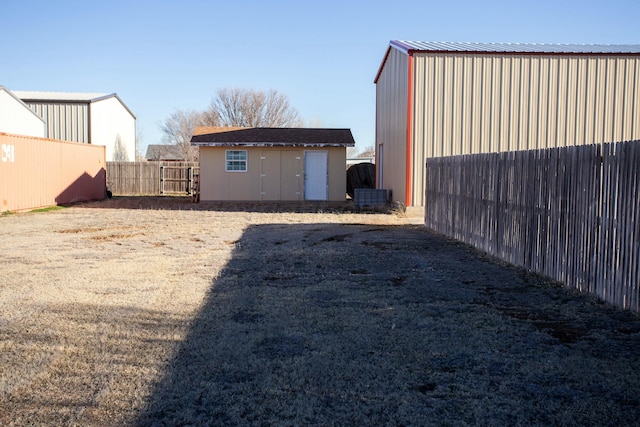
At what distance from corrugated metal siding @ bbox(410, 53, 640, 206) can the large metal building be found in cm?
3

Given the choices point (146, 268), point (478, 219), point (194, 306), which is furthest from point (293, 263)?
point (478, 219)

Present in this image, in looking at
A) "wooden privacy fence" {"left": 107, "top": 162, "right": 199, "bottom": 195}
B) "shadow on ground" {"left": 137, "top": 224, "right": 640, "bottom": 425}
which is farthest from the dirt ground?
"wooden privacy fence" {"left": 107, "top": 162, "right": 199, "bottom": 195}

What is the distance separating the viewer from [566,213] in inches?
276

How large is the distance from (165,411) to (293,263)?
5222mm

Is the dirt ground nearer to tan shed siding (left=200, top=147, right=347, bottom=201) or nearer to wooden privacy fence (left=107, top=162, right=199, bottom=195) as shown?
tan shed siding (left=200, top=147, right=347, bottom=201)

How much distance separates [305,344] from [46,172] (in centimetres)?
1859

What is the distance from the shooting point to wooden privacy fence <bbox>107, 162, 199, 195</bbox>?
1208 inches

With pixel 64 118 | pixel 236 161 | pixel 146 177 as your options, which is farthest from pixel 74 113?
pixel 236 161

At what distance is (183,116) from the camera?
194 ft

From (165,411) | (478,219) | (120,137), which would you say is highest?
(120,137)

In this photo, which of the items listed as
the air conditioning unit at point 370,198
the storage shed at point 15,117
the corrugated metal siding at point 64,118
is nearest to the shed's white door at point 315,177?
the air conditioning unit at point 370,198

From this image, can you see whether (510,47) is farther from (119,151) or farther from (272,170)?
(119,151)

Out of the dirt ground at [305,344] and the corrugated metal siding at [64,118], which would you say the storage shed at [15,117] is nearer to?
the corrugated metal siding at [64,118]

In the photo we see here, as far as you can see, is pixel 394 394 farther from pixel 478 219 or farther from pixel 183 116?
pixel 183 116
